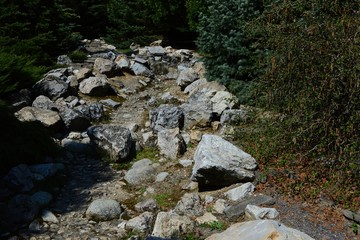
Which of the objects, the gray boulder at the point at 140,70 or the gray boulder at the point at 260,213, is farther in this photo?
the gray boulder at the point at 140,70

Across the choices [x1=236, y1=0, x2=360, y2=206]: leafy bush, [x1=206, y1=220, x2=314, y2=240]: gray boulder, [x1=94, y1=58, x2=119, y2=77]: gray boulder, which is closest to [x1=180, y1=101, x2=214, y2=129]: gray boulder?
[x1=236, y1=0, x2=360, y2=206]: leafy bush

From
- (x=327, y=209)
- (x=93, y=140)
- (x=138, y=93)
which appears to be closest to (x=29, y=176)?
(x=93, y=140)

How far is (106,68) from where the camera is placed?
13.8 m

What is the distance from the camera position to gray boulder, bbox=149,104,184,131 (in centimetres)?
941

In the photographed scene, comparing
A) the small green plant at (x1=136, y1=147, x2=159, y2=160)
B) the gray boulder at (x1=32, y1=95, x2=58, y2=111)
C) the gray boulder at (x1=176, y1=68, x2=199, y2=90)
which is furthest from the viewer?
the gray boulder at (x1=176, y1=68, x2=199, y2=90)

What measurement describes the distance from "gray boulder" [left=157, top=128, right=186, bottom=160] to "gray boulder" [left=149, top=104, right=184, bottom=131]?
Result: 617mm

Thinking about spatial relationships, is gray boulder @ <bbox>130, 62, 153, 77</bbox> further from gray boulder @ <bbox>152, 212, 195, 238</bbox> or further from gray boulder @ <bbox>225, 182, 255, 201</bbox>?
gray boulder @ <bbox>152, 212, 195, 238</bbox>

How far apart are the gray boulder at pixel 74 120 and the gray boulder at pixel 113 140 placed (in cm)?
106

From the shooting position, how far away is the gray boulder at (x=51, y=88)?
11377 millimetres

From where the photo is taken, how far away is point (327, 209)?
6066 millimetres

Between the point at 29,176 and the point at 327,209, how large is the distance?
4.70 meters

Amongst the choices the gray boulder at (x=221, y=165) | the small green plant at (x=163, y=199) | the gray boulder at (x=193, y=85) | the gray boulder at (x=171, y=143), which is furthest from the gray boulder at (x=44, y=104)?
the gray boulder at (x=221, y=165)

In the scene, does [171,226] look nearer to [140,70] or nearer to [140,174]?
[140,174]

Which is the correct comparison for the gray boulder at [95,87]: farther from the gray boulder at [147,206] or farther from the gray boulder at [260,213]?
the gray boulder at [260,213]
